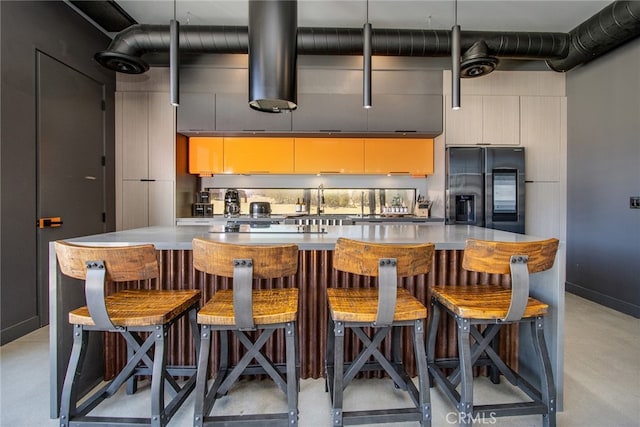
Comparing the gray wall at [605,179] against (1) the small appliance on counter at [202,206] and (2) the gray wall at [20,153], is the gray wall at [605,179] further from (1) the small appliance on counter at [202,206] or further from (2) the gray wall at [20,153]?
(2) the gray wall at [20,153]

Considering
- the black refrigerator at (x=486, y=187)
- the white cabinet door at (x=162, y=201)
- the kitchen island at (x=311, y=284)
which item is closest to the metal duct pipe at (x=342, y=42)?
the black refrigerator at (x=486, y=187)

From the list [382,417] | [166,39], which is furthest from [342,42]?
[382,417]

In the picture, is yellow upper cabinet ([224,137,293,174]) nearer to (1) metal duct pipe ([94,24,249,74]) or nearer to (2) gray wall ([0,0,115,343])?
(1) metal duct pipe ([94,24,249,74])

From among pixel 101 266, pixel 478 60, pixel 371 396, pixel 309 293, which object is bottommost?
pixel 371 396

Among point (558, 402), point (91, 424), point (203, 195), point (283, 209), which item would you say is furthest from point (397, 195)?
point (91, 424)

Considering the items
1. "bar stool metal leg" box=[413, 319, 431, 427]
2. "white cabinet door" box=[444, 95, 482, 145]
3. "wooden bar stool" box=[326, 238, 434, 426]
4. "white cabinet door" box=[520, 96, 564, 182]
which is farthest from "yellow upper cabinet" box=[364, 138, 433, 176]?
"bar stool metal leg" box=[413, 319, 431, 427]

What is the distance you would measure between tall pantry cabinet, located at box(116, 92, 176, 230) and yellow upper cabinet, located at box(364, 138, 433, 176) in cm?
256

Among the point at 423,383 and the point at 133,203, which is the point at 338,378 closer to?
the point at 423,383

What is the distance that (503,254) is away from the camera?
1532mm

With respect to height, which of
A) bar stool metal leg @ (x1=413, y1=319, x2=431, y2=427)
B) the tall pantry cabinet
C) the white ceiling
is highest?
the white ceiling

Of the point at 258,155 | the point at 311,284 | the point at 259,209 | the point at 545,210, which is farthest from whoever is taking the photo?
the point at 258,155

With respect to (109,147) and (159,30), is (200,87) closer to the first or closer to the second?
(159,30)

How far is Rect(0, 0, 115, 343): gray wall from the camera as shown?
273 cm

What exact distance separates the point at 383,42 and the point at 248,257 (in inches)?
120
